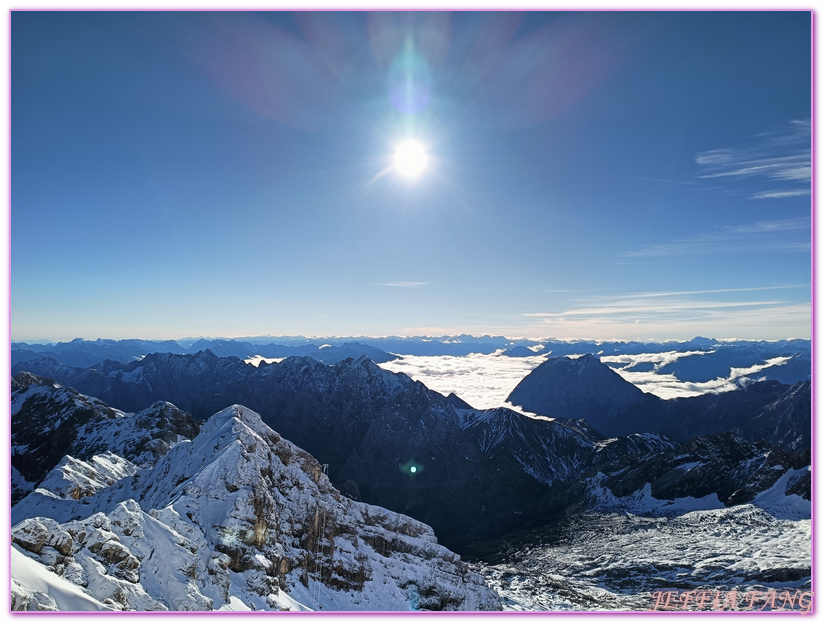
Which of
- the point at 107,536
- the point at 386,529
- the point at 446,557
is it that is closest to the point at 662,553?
the point at 446,557

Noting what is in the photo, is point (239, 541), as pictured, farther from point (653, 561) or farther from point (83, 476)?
point (653, 561)

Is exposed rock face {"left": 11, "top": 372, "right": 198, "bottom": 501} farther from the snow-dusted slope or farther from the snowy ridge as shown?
the snow-dusted slope

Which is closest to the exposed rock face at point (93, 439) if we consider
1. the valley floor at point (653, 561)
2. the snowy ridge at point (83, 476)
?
the snowy ridge at point (83, 476)

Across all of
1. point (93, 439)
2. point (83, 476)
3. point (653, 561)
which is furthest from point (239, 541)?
point (93, 439)

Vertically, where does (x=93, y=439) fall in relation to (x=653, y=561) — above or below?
above

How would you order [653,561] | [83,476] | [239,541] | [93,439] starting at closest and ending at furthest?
[239,541] < [83,476] < [653,561] < [93,439]

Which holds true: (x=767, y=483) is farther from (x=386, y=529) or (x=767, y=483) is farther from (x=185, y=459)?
(x=185, y=459)
